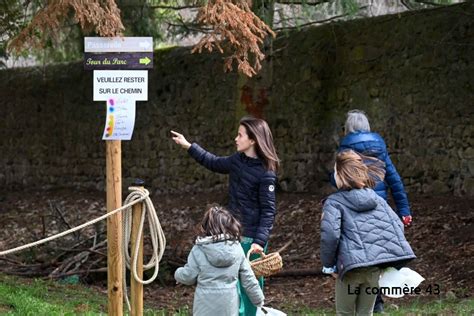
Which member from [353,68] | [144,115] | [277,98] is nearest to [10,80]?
[144,115]

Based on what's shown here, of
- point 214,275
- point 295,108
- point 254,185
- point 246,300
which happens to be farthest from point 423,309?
point 295,108

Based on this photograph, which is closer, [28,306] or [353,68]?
[28,306]

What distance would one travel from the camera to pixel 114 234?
5.63 metres

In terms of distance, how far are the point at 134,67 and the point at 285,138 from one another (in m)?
7.75

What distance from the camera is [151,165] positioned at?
15.7m

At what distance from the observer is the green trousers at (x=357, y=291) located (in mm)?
5008

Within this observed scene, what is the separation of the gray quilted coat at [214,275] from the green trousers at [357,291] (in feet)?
2.25

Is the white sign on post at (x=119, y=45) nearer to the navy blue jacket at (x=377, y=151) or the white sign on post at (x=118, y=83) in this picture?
the white sign on post at (x=118, y=83)

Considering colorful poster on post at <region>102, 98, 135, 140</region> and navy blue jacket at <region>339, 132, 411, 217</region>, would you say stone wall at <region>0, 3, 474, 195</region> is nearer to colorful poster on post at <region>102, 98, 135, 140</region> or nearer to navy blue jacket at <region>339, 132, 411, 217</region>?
navy blue jacket at <region>339, 132, 411, 217</region>

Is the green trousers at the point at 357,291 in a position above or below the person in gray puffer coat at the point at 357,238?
below

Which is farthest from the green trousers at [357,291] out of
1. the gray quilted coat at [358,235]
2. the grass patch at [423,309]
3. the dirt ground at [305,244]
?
the dirt ground at [305,244]

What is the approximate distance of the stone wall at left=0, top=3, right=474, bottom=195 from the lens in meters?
10.6

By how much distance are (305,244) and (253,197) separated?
495cm

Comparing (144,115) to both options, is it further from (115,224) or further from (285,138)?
(115,224)
